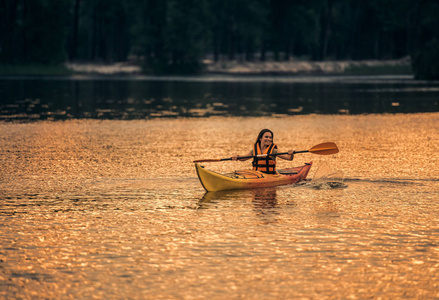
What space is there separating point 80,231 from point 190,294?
3.50 meters

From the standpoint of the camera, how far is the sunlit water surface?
8.83m

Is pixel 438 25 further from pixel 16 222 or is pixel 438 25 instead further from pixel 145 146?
pixel 16 222

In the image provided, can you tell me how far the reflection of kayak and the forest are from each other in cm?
8274

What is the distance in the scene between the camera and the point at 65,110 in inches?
1524

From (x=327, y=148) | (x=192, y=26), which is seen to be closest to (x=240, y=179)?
(x=327, y=148)

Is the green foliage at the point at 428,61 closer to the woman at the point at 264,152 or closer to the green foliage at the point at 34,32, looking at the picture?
the green foliage at the point at 34,32

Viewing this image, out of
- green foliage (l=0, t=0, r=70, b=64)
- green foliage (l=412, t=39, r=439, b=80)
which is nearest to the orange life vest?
green foliage (l=412, t=39, r=439, b=80)

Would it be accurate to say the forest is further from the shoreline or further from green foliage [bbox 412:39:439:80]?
green foliage [bbox 412:39:439:80]

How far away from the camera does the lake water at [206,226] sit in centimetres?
884

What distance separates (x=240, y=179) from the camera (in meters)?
15.1

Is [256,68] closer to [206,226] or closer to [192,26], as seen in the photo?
[192,26]

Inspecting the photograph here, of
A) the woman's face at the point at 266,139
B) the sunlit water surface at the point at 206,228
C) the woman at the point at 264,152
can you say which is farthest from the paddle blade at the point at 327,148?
the woman's face at the point at 266,139

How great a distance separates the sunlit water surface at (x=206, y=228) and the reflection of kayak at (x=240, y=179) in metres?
0.19

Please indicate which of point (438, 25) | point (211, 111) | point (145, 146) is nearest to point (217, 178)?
point (145, 146)
